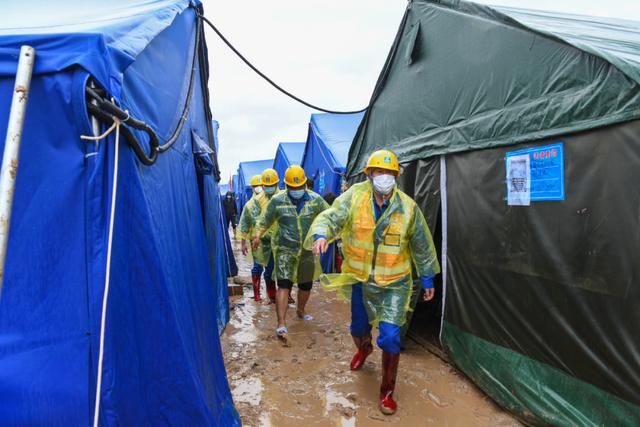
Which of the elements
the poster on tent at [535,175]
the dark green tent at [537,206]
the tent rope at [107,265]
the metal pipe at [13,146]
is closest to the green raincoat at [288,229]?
the dark green tent at [537,206]

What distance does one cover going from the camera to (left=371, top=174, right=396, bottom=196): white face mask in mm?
3346

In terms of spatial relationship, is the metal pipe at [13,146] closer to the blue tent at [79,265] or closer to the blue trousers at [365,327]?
the blue tent at [79,265]

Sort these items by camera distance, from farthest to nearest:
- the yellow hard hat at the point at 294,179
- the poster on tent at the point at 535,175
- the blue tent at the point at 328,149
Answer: the blue tent at the point at 328,149 → the yellow hard hat at the point at 294,179 → the poster on tent at the point at 535,175

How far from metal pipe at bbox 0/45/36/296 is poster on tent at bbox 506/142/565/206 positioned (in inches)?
115

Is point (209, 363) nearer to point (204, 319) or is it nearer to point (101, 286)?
point (204, 319)

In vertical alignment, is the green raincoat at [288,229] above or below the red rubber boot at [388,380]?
above

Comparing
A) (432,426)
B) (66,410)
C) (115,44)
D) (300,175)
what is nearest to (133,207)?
(115,44)

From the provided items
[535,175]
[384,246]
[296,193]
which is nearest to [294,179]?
[296,193]

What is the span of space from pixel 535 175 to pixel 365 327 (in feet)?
6.17

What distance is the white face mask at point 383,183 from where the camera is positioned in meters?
3.35

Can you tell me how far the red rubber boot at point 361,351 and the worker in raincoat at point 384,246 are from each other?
1.51 feet

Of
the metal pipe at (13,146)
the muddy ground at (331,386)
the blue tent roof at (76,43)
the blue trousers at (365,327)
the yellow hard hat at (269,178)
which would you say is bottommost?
the muddy ground at (331,386)

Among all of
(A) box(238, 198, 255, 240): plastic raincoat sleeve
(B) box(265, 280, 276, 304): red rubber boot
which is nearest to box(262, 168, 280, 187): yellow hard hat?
(A) box(238, 198, 255, 240): plastic raincoat sleeve

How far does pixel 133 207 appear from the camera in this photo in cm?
175
